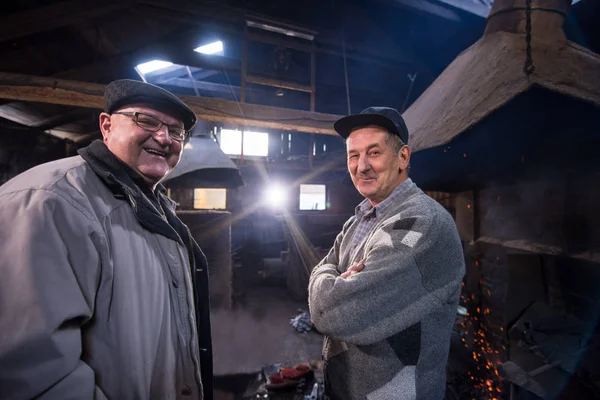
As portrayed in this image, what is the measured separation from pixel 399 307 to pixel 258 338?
580 cm

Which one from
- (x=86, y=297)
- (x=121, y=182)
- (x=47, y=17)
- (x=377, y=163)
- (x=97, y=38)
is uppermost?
(x=97, y=38)

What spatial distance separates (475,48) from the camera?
305 centimetres

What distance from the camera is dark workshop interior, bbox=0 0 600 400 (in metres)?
2.54

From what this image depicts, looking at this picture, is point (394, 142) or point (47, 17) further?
point (47, 17)

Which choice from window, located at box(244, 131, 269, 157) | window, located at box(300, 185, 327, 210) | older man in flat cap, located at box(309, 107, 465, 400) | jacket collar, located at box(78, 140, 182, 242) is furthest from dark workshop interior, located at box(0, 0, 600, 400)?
window, located at box(300, 185, 327, 210)

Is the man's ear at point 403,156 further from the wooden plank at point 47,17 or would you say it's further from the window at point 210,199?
the window at point 210,199

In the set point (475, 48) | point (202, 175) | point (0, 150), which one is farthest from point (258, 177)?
point (475, 48)

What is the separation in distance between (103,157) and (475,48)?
3.80 m

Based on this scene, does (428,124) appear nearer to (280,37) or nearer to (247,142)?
(280,37)

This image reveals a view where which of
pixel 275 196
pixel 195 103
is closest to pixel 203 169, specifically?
pixel 195 103

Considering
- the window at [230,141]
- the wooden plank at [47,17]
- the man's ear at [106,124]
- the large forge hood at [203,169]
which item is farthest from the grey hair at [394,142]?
the window at [230,141]

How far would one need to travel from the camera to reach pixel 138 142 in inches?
59.2

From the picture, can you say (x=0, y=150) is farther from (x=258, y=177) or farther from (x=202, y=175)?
(x=258, y=177)

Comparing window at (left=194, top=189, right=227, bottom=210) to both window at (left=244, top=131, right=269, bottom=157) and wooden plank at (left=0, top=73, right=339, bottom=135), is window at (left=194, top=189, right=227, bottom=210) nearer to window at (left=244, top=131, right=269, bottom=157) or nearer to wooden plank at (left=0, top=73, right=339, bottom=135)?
window at (left=244, top=131, right=269, bottom=157)
